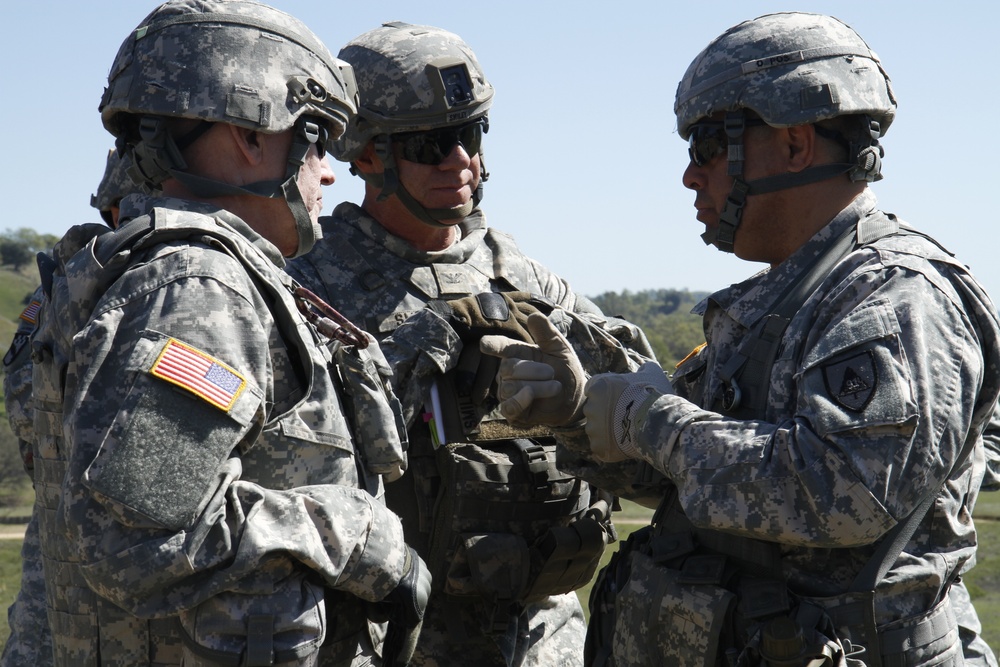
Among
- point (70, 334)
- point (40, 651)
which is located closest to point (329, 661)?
point (70, 334)

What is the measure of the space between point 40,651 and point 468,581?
1.83 metres

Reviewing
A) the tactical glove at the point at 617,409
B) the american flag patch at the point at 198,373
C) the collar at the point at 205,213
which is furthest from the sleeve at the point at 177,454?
the tactical glove at the point at 617,409

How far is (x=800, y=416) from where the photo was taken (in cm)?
330

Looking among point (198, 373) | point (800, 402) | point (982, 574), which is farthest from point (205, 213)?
point (982, 574)

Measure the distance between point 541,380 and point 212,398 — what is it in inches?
63.5

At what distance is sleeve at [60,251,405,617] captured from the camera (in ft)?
8.88

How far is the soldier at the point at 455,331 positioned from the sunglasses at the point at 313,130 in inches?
42.4

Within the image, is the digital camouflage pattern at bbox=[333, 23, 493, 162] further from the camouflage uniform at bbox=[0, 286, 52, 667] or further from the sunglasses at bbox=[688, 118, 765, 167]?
the camouflage uniform at bbox=[0, 286, 52, 667]

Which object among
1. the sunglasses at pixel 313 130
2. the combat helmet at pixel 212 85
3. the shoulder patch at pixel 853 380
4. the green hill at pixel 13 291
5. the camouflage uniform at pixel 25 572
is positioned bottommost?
the green hill at pixel 13 291

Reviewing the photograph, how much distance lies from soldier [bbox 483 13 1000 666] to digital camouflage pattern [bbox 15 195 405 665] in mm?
1003

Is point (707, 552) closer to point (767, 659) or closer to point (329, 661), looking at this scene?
point (767, 659)

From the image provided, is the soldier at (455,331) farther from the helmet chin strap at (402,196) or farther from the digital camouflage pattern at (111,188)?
the digital camouflage pattern at (111,188)

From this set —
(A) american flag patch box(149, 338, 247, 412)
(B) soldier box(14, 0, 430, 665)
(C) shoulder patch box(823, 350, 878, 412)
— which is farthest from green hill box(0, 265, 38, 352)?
(C) shoulder patch box(823, 350, 878, 412)

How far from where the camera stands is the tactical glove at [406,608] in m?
3.29
